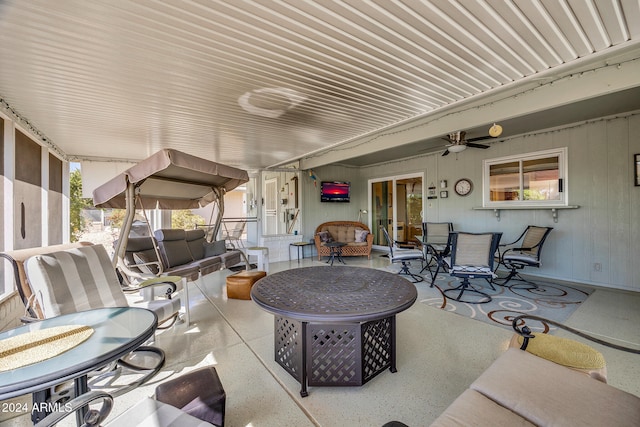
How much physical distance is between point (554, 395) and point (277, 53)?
9.14ft

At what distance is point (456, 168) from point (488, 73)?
12.3ft

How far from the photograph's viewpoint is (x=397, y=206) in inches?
298

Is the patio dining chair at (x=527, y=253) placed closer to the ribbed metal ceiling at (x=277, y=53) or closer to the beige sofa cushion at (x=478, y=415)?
the ribbed metal ceiling at (x=277, y=53)

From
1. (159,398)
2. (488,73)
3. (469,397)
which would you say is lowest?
(159,398)

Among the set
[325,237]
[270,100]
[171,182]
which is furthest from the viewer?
[325,237]

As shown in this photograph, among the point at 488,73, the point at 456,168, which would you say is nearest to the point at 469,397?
the point at 488,73

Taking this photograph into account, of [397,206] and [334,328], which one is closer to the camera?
[334,328]

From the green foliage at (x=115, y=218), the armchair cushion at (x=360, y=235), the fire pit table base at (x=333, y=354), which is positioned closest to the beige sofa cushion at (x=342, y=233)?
the armchair cushion at (x=360, y=235)

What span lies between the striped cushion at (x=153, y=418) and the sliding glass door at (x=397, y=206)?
6.57 m

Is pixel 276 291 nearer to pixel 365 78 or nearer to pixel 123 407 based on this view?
pixel 123 407

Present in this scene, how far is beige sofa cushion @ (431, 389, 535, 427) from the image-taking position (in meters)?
1.00

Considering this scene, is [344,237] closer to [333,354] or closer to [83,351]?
[333,354]

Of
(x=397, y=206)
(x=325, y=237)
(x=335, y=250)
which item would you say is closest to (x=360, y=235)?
(x=335, y=250)

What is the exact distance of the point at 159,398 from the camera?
1.51 m
